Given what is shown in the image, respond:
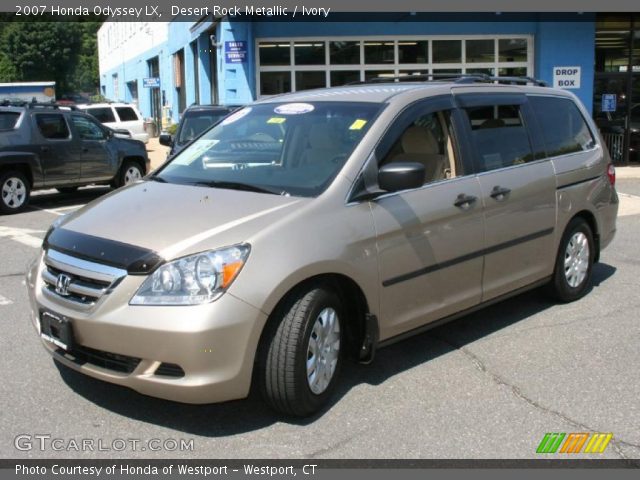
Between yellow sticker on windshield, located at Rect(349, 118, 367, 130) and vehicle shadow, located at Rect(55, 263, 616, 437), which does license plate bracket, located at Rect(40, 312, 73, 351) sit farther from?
yellow sticker on windshield, located at Rect(349, 118, 367, 130)

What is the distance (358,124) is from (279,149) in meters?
0.55

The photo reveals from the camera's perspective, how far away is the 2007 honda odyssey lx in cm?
351

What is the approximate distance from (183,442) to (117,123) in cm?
2096

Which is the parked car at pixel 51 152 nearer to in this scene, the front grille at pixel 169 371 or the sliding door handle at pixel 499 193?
the sliding door handle at pixel 499 193

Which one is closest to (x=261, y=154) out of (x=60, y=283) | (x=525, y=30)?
(x=60, y=283)

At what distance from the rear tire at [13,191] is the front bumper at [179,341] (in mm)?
9237

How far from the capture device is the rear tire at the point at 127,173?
14.1 metres

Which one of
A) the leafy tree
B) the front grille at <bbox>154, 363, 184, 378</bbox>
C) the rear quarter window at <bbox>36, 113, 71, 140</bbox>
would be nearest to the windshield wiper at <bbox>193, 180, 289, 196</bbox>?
the front grille at <bbox>154, 363, 184, 378</bbox>

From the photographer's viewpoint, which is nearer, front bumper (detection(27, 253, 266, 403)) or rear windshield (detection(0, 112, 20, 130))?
front bumper (detection(27, 253, 266, 403))

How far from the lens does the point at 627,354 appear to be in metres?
4.91

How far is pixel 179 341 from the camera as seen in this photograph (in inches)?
134

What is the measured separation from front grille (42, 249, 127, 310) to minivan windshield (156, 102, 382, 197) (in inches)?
39.7

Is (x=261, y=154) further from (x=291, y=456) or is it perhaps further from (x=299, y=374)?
(x=291, y=456)

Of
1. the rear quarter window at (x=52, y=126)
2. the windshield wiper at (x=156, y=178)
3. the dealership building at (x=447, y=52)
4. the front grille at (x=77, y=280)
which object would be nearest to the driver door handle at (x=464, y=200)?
the windshield wiper at (x=156, y=178)
